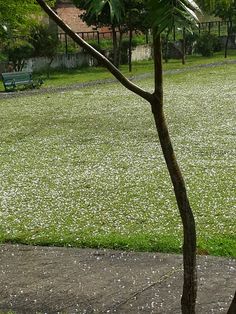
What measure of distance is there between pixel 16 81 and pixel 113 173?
60.8ft

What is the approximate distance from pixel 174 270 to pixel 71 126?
488 inches

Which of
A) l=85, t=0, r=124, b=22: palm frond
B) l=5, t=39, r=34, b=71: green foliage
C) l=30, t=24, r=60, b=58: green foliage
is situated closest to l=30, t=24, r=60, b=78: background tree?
l=30, t=24, r=60, b=58: green foliage

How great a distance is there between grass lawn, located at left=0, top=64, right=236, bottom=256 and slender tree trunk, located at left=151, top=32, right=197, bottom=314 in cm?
388

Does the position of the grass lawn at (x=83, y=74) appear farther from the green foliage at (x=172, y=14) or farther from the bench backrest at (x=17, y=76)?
the green foliage at (x=172, y=14)

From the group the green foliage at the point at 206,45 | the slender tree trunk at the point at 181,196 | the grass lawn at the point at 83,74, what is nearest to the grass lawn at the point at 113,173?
the slender tree trunk at the point at 181,196

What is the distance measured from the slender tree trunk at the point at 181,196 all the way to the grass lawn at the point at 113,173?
3.88 metres

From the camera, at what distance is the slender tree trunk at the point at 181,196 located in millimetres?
3430

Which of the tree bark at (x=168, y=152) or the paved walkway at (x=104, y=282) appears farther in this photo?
the paved walkway at (x=104, y=282)

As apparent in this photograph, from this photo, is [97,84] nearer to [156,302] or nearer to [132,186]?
[132,186]

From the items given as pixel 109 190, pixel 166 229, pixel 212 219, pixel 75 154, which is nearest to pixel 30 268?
pixel 166 229

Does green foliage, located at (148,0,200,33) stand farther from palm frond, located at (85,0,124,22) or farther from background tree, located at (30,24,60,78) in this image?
background tree, located at (30,24,60,78)

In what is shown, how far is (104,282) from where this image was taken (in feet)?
21.4

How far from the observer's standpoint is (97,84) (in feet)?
98.6

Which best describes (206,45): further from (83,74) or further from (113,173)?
(113,173)
